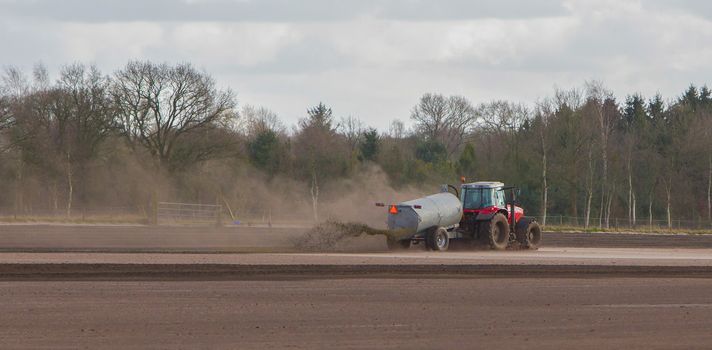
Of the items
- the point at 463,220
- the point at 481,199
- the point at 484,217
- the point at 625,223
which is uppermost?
the point at 481,199

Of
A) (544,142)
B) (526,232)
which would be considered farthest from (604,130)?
(526,232)

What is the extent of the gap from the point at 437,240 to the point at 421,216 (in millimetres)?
944

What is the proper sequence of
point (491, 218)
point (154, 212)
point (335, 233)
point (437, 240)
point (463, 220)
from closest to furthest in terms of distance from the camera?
point (335, 233), point (437, 240), point (491, 218), point (463, 220), point (154, 212)

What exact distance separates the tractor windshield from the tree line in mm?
9726

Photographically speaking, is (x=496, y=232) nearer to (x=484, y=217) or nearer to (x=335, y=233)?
(x=484, y=217)

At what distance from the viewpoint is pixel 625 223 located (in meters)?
76.0

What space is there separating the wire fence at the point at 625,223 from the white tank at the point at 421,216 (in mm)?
34602

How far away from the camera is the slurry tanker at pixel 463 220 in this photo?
35.1m

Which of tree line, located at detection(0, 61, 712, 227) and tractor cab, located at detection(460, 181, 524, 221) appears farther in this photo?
tree line, located at detection(0, 61, 712, 227)

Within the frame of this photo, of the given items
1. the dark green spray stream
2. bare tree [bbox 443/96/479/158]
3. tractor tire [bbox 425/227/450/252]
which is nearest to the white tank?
tractor tire [bbox 425/227/450/252]

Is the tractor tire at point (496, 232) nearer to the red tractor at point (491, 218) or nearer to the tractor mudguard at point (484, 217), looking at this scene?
the red tractor at point (491, 218)

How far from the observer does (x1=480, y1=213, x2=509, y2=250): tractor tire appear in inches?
1428

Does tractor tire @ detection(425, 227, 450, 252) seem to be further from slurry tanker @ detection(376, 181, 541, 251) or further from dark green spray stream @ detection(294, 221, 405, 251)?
dark green spray stream @ detection(294, 221, 405, 251)

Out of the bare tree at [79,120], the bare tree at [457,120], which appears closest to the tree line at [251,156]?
the bare tree at [79,120]
